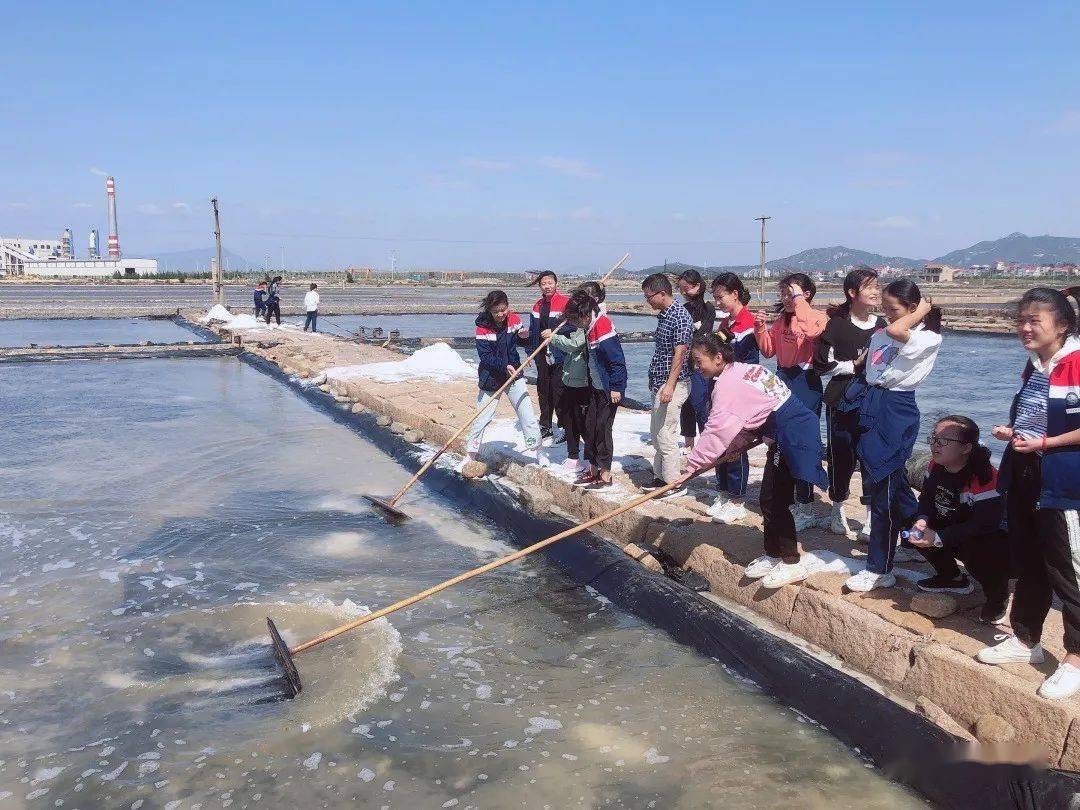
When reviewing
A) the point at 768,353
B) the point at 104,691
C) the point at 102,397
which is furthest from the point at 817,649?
the point at 102,397

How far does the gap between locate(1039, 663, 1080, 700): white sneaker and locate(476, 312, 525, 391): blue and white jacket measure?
179 inches

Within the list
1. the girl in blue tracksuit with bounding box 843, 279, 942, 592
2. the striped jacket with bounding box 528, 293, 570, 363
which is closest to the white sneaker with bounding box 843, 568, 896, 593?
the girl in blue tracksuit with bounding box 843, 279, 942, 592

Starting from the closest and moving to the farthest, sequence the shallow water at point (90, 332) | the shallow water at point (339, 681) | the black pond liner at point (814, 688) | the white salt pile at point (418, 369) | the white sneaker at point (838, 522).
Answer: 1. the black pond liner at point (814, 688)
2. the shallow water at point (339, 681)
3. the white sneaker at point (838, 522)
4. the white salt pile at point (418, 369)
5. the shallow water at point (90, 332)

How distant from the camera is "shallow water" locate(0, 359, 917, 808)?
124 inches

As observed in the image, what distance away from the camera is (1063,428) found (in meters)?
2.80

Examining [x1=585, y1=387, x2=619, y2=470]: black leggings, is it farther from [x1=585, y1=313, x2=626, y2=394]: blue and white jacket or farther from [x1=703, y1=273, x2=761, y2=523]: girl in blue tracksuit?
[x1=703, y1=273, x2=761, y2=523]: girl in blue tracksuit

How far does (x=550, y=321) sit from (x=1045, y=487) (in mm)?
4137

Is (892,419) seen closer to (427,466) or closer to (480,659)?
(480,659)

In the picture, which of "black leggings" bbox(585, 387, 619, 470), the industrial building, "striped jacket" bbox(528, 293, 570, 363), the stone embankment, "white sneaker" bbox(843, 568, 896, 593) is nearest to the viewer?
the stone embankment

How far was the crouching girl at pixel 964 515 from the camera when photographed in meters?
3.33

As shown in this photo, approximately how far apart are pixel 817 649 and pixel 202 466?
6.39 m

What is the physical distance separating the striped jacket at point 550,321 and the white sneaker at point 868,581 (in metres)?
2.95

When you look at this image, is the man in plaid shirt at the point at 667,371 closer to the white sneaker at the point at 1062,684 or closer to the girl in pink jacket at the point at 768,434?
the girl in pink jacket at the point at 768,434

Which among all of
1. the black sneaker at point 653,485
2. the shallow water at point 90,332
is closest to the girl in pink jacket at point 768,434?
the black sneaker at point 653,485
